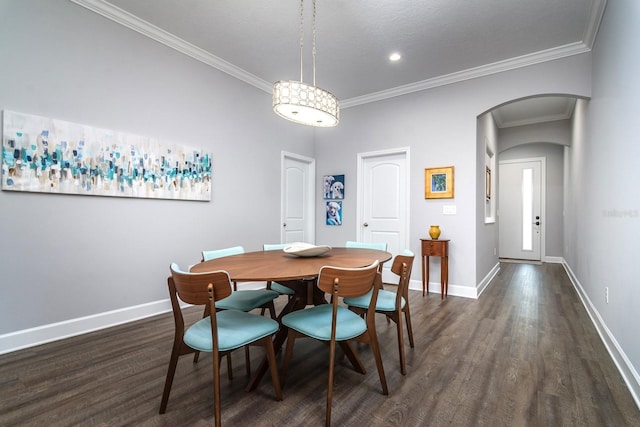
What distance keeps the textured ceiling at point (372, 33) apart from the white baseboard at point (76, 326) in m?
2.73

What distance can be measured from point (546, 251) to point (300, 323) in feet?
23.7

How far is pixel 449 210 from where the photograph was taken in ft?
13.2

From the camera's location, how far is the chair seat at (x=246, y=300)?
2098 millimetres

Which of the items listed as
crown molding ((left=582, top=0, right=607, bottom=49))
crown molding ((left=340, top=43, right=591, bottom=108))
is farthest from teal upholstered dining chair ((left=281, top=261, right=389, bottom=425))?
crown molding ((left=340, top=43, right=591, bottom=108))

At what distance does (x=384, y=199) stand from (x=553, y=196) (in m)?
4.63

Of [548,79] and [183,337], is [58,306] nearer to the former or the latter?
[183,337]

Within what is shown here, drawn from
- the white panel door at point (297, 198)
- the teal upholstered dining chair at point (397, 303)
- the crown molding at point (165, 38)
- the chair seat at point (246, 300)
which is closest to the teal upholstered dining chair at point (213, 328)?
the chair seat at point (246, 300)

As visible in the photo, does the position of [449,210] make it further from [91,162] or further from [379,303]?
[91,162]

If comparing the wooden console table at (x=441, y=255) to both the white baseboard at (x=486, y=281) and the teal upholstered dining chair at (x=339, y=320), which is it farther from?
the teal upholstered dining chair at (x=339, y=320)

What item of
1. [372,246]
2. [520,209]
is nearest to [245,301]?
[372,246]

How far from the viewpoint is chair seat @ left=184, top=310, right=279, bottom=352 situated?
4.79 ft

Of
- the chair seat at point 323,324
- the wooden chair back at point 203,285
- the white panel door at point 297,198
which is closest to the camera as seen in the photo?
the wooden chair back at point 203,285

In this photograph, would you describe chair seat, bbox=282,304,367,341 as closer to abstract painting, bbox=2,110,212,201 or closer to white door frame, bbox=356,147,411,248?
abstract painting, bbox=2,110,212,201

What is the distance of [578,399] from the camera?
170 cm
